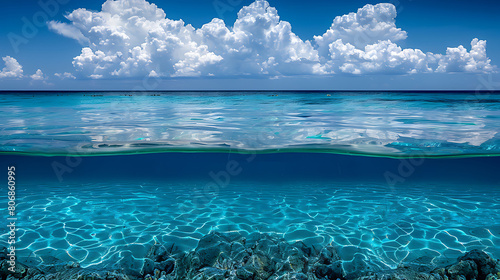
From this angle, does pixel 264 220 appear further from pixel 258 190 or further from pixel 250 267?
pixel 258 190

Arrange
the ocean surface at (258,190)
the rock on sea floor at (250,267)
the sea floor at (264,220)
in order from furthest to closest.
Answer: the ocean surface at (258,190), the sea floor at (264,220), the rock on sea floor at (250,267)

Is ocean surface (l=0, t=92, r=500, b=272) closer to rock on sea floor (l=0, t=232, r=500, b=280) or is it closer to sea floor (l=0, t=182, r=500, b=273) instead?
sea floor (l=0, t=182, r=500, b=273)

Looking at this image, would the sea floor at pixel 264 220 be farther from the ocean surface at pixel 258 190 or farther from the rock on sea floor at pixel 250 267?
the rock on sea floor at pixel 250 267

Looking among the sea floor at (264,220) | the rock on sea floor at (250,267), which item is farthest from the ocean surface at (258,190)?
the rock on sea floor at (250,267)

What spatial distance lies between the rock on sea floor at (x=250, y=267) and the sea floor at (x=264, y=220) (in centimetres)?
55

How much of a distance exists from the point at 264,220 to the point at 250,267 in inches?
133

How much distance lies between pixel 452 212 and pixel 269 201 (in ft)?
18.9

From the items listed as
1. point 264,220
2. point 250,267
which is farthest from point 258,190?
point 250,267

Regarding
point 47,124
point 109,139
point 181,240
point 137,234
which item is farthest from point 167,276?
point 47,124

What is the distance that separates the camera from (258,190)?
12289mm

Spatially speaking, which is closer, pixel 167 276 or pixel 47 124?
pixel 167 276

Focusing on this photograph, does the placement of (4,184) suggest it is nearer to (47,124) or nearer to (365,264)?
(47,124)

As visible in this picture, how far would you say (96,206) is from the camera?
31.0 feet

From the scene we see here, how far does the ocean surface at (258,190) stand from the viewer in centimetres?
684
